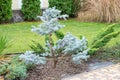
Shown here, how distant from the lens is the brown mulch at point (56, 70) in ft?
21.0

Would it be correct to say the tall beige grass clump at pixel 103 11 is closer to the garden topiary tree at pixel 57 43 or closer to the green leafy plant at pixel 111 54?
the green leafy plant at pixel 111 54

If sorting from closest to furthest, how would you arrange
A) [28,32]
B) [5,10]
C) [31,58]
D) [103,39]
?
1. [31,58]
2. [103,39]
3. [28,32]
4. [5,10]

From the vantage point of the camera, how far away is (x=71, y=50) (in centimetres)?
681

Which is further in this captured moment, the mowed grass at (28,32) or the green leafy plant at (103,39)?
the mowed grass at (28,32)

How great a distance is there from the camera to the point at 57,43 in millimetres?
6879

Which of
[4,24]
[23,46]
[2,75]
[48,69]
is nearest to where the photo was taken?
[2,75]

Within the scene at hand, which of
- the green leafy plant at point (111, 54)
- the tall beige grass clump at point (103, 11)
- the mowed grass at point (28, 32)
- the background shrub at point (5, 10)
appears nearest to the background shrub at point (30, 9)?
the mowed grass at point (28, 32)

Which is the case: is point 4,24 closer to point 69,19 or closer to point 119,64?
point 69,19

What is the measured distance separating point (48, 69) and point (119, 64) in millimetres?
1537

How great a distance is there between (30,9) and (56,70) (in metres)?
6.98

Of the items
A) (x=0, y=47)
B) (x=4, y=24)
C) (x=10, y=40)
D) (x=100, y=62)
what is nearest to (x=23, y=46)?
(x=10, y=40)

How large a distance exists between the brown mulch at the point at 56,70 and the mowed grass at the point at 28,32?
1.52 metres

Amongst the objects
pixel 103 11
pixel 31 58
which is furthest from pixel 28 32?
pixel 31 58

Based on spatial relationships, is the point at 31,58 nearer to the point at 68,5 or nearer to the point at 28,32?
the point at 28,32
